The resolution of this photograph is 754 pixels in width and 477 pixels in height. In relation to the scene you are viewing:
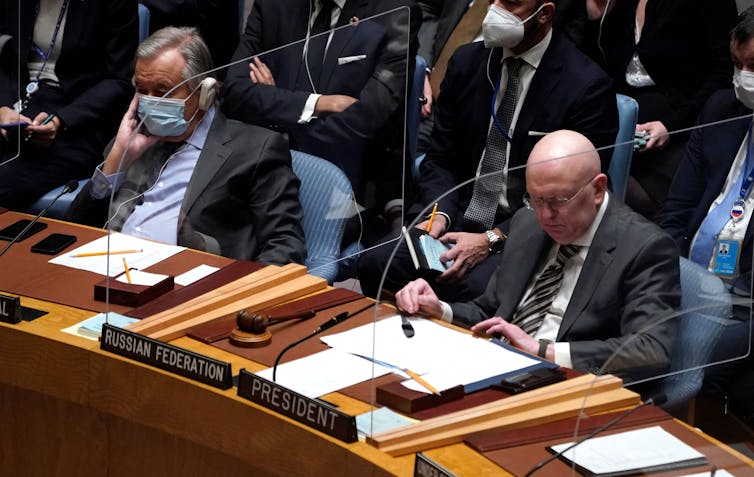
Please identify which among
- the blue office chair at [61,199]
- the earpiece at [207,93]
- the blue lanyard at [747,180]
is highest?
the blue lanyard at [747,180]

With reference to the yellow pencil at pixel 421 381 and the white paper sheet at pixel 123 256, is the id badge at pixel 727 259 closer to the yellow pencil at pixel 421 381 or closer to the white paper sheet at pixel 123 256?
the yellow pencil at pixel 421 381

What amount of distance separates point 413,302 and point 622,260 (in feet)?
1.40

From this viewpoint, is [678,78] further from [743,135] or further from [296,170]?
[743,135]

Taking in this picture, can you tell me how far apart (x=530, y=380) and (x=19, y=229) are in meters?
1.56

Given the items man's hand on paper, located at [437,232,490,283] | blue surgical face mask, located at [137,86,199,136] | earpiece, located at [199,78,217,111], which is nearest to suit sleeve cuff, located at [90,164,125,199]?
blue surgical face mask, located at [137,86,199,136]

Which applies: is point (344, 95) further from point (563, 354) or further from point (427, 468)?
point (427, 468)

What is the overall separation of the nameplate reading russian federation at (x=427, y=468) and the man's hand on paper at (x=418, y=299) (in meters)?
0.47

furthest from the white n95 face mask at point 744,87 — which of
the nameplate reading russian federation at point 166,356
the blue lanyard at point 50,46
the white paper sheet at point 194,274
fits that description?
the blue lanyard at point 50,46

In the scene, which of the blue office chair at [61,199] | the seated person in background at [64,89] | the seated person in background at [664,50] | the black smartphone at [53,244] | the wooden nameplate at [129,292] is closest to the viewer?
the wooden nameplate at [129,292]

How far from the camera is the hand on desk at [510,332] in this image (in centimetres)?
Result: 234

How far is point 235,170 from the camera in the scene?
283 cm

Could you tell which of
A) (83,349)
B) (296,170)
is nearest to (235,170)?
(296,170)

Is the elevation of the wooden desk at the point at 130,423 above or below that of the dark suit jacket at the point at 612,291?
below

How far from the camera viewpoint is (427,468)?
185 centimetres
